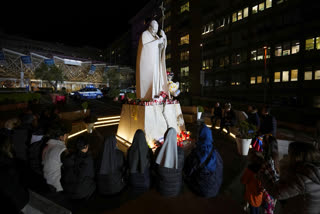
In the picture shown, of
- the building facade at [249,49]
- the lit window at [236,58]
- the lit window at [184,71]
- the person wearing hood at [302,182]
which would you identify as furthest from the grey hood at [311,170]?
the lit window at [184,71]

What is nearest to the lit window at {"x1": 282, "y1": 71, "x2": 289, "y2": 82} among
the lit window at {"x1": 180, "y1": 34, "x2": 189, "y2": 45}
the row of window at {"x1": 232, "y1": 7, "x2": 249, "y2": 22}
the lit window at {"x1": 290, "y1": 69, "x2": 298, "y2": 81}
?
the lit window at {"x1": 290, "y1": 69, "x2": 298, "y2": 81}

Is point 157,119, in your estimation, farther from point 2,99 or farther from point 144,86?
point 2,99

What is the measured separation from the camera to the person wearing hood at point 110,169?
280cm

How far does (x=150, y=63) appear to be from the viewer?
6094 mm

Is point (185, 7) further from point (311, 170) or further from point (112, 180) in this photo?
point (311, 170)

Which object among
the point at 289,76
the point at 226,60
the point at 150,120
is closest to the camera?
the point at 150,120

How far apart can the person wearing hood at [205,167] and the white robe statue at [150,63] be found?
11.7 ft

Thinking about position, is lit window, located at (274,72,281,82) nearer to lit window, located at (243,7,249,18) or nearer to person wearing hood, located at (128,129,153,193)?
lit window, located at (243,7,249,18)

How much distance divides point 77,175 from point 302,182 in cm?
329

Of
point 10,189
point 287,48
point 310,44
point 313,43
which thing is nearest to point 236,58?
point 287,48

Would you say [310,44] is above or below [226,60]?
below

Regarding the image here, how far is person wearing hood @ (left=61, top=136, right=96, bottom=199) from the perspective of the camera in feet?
8.72

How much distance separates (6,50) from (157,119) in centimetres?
3042

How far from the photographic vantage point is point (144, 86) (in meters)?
6.26
